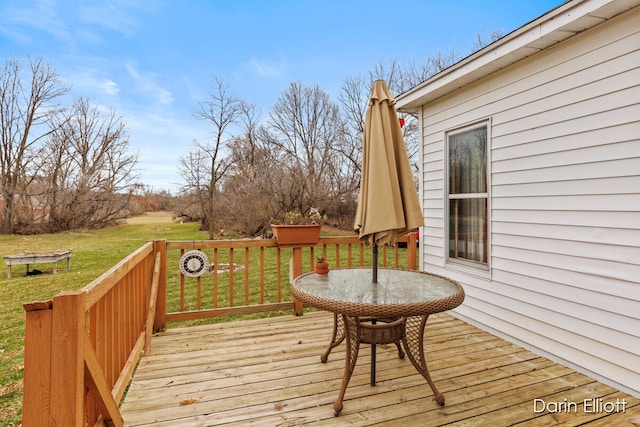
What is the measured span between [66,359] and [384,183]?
181 centimetres

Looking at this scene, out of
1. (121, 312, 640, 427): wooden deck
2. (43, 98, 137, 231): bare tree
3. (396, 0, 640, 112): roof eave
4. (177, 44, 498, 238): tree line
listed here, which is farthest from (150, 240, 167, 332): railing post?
(43, 98, 137, 231): bare tree

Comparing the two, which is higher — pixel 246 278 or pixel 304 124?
pixel 304 124

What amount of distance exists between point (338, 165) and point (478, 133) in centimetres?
1160

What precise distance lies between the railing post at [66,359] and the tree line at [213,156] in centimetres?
1023

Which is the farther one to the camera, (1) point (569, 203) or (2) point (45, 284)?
(2) point (45, 284)

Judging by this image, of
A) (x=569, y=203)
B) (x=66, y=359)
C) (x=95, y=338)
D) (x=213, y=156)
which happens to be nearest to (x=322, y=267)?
(x=95, y=338)

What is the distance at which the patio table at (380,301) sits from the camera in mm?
1818

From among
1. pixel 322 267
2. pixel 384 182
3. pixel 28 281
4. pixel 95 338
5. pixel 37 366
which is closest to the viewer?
pixel 37 366

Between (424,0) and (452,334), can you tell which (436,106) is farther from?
(424,0)

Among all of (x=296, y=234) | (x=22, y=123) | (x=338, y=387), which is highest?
(x=22, y=123)

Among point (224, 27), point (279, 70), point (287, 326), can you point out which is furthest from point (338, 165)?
point (287, 326)

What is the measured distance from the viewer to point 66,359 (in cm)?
127

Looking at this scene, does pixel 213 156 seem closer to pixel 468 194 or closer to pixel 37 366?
pixel 468 194

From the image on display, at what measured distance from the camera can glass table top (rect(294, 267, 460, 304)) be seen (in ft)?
6.39
